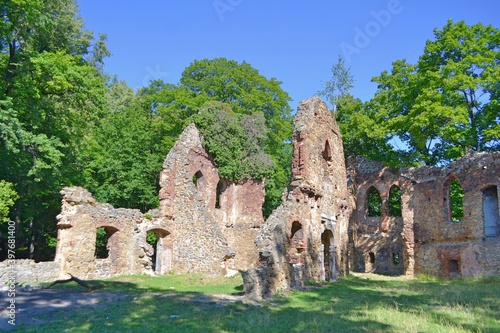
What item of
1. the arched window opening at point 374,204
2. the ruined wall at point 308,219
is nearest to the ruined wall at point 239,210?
the ruined wall at point 308,219

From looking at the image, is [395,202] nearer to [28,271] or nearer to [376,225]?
[376,225]

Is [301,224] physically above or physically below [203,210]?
below

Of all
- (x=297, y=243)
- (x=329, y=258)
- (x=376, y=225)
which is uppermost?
(x=376, y=225)

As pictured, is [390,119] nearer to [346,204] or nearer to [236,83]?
[346,204]

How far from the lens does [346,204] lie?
2264 cm

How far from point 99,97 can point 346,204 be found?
14.7 m

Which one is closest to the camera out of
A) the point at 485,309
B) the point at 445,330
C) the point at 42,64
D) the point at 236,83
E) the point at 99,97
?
the point at 445,330

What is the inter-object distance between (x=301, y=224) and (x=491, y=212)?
37.7 ft

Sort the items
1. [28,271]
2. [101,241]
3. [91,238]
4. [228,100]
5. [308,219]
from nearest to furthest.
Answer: [28,271] < [308,219] < [91,238] < [101,241] < [228,100]

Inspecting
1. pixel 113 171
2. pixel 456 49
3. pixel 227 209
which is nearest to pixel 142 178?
pixel 113 171

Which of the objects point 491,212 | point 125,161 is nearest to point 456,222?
point 491,212

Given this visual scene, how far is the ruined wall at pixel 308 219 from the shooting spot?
14.8 metres

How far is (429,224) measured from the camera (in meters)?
25.2

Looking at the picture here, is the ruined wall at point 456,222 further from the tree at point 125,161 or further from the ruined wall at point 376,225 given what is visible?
the tree at point 125,161
